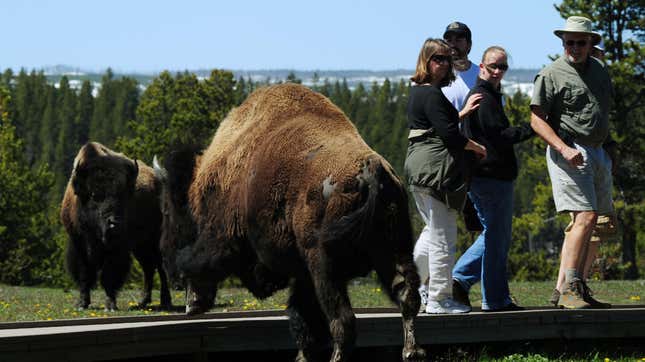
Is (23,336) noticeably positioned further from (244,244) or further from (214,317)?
(214,317)

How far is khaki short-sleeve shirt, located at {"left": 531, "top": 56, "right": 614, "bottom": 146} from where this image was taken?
9258 millimetres

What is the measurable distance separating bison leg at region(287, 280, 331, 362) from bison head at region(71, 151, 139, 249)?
6444mm

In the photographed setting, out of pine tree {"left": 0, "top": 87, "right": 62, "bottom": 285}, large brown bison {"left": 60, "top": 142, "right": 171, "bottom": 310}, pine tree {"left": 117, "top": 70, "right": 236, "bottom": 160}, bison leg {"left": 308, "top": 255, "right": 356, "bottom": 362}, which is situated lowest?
pine tree {"left": 0, "top": 87, "right": 62, "bottom": 285}

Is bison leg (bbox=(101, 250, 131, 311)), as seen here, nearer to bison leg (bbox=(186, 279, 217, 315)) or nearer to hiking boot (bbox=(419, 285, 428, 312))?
bison leg (bbox=(186, 279, 217, 315))

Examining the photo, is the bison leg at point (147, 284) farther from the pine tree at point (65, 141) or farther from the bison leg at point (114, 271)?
the pine tree at point (65, 141)

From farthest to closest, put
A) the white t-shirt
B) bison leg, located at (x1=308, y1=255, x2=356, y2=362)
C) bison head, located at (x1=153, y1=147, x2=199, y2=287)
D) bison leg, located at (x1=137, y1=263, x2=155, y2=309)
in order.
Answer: bison leg, located at (x1=137, y1=263, x2=155, y2=309), the white t-shirt, bison head, located at (x1=153, y1=147, x2=199, y2=287), bison leg, located at (x1=308, y1=255, x2=356, y2=362)

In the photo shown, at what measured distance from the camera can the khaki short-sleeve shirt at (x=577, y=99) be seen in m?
9.26

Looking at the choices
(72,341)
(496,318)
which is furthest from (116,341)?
(496,318)

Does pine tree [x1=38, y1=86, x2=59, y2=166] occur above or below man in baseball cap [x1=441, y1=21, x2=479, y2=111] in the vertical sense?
below

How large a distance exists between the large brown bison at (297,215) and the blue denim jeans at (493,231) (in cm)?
168

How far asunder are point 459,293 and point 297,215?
2.64 m

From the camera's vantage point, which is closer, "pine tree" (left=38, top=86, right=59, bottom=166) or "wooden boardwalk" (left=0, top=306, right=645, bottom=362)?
"wooden boardwalk" (left=0, top=306, right=645, bottom=362)

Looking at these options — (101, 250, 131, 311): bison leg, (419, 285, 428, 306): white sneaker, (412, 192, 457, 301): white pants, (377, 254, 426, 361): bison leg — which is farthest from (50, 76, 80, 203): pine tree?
(377, 254, 426, 361): bison leg

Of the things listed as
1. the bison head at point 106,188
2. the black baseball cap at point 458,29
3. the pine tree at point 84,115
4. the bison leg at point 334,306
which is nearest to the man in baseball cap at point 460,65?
the black baseball cap at point 458,29
